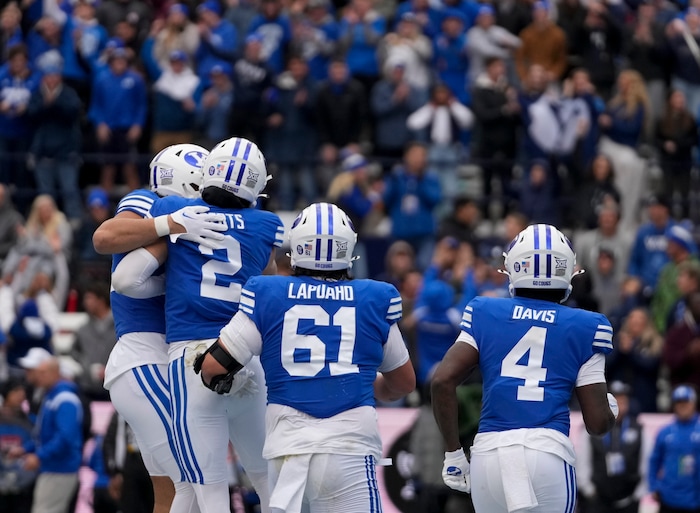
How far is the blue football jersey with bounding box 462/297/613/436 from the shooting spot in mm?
8461

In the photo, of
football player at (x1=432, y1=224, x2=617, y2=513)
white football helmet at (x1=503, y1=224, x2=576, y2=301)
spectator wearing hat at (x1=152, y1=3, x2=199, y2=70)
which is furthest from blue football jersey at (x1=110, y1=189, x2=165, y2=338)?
spectator wearing hat at (x1=152, y1=3, x2=199, y2=70)

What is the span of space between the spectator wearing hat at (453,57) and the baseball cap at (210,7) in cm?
271

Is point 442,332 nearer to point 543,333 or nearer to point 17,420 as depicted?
point 17,420

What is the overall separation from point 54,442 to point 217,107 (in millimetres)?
5656

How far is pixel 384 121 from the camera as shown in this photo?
1956 cm

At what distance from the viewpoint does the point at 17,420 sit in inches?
599

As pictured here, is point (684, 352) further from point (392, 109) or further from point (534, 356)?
point (534, 356)

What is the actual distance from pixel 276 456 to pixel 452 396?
3.09 ft

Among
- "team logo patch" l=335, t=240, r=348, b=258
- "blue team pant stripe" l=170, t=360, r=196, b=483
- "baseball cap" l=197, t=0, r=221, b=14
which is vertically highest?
"baseball cap" l=197, t=0, r=221, b=14

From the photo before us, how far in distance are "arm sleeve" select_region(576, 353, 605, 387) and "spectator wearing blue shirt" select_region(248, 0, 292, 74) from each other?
1186 cm

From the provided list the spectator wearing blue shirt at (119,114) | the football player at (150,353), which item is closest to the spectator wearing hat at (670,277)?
the spectator wearing blue shirt at (119,114)

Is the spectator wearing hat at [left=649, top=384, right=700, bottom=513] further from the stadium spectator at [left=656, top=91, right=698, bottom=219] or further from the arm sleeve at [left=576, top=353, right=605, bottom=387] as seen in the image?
the arm sleeve at [left=576, top=353, right=605, bottom=387]

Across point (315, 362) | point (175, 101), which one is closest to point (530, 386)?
point (315, 362)

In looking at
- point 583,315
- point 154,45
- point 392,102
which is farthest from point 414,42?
point 583,315
